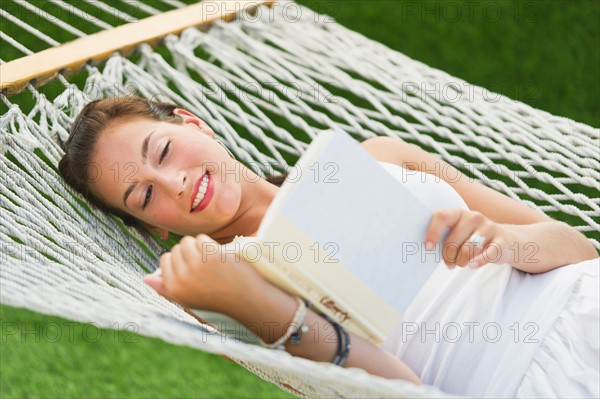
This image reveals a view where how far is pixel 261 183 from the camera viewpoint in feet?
5.15

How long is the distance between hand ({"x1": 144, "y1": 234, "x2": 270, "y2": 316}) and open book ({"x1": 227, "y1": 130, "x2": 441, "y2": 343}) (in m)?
0.02

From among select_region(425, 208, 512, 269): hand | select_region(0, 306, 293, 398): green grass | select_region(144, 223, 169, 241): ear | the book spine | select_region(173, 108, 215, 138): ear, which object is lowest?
select_region(0, 306, 293, 398): green grass

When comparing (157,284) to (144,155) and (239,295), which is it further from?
(144,155)

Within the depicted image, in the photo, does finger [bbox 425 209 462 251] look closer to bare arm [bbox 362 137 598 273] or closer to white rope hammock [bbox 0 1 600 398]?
bare arm [bbox 362 137 598 273]

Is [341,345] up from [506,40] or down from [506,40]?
down

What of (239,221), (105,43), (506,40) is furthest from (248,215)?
(506,40)

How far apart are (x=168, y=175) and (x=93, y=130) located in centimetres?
22

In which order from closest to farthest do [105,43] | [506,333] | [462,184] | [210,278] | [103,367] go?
[210,278] → [506,333] → [462,184] → [105,43] → [103,367]

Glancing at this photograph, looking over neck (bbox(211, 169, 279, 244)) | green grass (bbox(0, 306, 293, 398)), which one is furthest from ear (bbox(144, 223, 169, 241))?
green grass (bbox(0, 306, 293, 398))

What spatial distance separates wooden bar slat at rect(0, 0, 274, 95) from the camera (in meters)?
1.83

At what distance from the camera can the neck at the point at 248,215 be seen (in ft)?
4.99

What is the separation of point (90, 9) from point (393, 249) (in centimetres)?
233

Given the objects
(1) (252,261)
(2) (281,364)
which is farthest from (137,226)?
(2) (281,364)

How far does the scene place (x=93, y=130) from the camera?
1544mm
